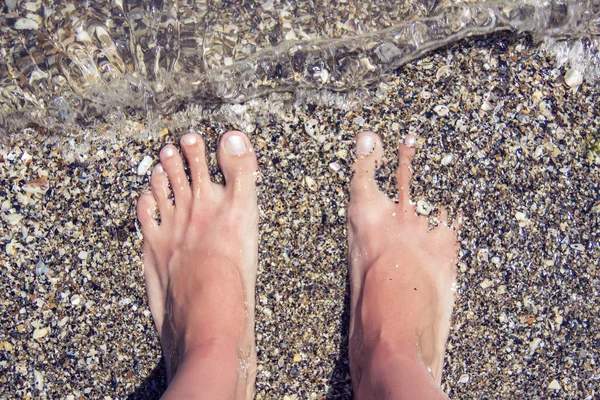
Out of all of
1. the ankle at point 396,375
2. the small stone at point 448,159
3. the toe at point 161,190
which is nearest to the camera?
the ankle at point 396,375

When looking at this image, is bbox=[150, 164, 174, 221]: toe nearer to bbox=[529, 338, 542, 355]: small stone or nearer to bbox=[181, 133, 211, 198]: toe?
bbox=[181, 133, 211, 198]: toe

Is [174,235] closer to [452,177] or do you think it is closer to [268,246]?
[268,246]

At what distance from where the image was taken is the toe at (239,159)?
2.21 m

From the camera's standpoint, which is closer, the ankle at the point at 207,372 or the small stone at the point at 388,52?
the ankle at the point at 207,372

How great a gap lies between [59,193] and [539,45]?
7.46 feet

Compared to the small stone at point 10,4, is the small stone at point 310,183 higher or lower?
lower

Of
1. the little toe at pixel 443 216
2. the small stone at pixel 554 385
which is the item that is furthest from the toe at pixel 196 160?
the small stone at pixel 554 385

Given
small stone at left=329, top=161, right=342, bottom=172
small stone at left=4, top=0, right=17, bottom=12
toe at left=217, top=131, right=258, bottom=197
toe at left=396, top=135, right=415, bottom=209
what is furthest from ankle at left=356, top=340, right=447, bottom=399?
small stone at left=4, top=0, right=17, bottom=12

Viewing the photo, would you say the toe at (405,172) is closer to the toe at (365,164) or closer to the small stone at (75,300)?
the toe at (365,164)

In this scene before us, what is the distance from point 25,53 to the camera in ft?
7.49

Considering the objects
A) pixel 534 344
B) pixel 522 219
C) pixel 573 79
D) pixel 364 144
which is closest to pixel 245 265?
pixel 364 144

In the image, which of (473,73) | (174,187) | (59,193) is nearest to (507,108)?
(473,73)

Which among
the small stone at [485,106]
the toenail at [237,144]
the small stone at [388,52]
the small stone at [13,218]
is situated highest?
the small stone at [388,52]

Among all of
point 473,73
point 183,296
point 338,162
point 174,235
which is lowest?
point 183,296
